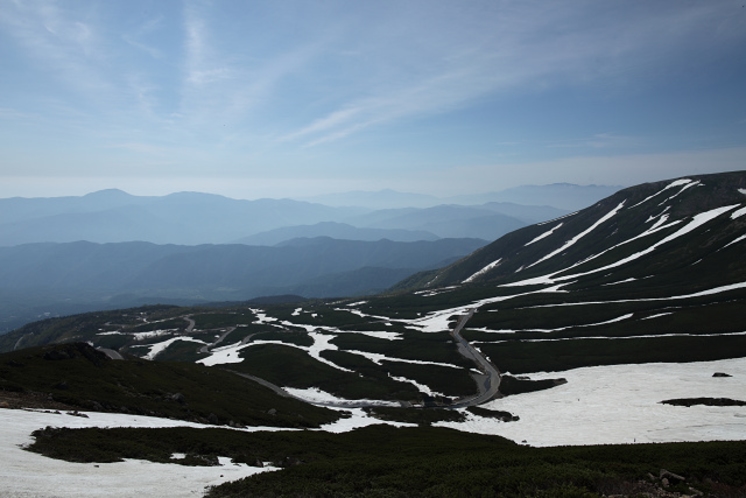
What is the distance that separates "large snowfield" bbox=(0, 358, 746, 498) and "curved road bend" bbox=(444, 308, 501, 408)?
15.2 ft

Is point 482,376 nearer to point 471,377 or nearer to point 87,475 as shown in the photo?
point 471,377

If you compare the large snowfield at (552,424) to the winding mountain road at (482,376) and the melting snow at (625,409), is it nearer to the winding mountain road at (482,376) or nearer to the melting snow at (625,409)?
the melting snow at (625,409)

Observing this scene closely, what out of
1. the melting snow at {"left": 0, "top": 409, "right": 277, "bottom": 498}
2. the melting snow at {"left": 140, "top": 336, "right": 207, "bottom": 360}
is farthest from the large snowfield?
the melting snow at {"left": 140, "top": 336, "right": 207, "bottom": 360}

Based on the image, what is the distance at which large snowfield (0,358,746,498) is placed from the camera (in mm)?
20438

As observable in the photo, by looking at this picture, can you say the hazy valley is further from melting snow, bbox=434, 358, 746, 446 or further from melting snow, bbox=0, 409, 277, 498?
melting snow, bbox=0, 409, 277, 498

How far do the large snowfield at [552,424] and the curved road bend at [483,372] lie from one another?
15.2 feet

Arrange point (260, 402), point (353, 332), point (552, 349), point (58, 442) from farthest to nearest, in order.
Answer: point (353, 332) < point (552, 349) < point (260, 402) < point (58, 442)

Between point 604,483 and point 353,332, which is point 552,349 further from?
point 604,483

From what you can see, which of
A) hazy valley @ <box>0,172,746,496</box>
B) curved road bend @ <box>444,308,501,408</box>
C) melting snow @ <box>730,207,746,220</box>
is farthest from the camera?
melting snow @ <box>730,207,746,220</box>

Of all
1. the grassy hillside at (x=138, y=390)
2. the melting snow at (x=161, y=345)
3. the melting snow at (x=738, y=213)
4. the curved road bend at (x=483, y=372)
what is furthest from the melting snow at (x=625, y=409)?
the melting snow at (x=161, y=345)

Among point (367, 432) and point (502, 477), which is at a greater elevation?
point (502, 477)

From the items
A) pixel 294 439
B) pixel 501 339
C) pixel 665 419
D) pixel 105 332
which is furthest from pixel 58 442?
pixel 105 332

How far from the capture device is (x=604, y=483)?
2092 centimetres

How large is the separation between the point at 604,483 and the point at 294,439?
87.8ft
